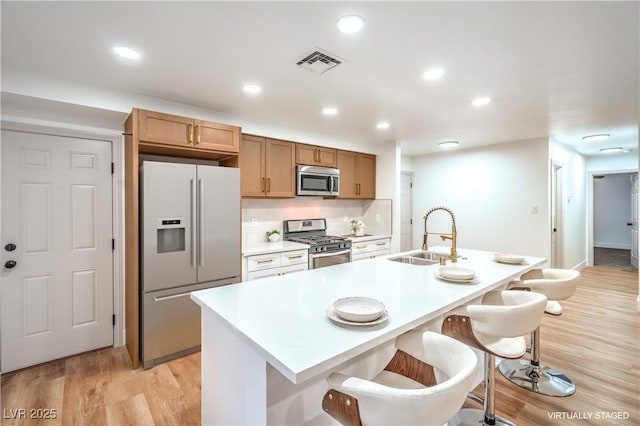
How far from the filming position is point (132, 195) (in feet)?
8.50

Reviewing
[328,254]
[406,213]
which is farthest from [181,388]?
[406,213]

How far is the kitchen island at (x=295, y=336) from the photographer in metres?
1.11

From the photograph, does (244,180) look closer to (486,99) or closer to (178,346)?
(178,346)

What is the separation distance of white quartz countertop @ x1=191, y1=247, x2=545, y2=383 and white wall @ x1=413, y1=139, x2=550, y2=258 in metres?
2.71

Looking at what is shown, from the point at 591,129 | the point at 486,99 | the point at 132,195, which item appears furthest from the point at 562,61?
the point at 132,195

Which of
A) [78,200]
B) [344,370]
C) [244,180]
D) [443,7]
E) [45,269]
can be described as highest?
[443,7]

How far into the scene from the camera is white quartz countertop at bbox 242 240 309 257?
3.30 metres

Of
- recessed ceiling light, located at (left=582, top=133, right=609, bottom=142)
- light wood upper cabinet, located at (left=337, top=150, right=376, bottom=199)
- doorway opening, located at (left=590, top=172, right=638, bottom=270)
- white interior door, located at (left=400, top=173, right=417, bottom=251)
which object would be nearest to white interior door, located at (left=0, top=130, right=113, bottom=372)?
light wood upper cabinet, located at (left=337, top=150, right=376, bottom=199)

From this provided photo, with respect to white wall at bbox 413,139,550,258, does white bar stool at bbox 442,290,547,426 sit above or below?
below

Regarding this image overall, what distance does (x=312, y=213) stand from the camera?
183 inches

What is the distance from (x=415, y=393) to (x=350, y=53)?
1.94 metres

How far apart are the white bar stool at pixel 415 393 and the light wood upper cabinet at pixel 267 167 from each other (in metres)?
2.74

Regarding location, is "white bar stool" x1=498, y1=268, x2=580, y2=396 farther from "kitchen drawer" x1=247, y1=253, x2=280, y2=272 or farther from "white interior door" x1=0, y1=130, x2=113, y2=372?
"white interior door" x1=0, y1=130, x2=113, y2=372

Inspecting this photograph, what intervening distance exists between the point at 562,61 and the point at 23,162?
13.9ft
